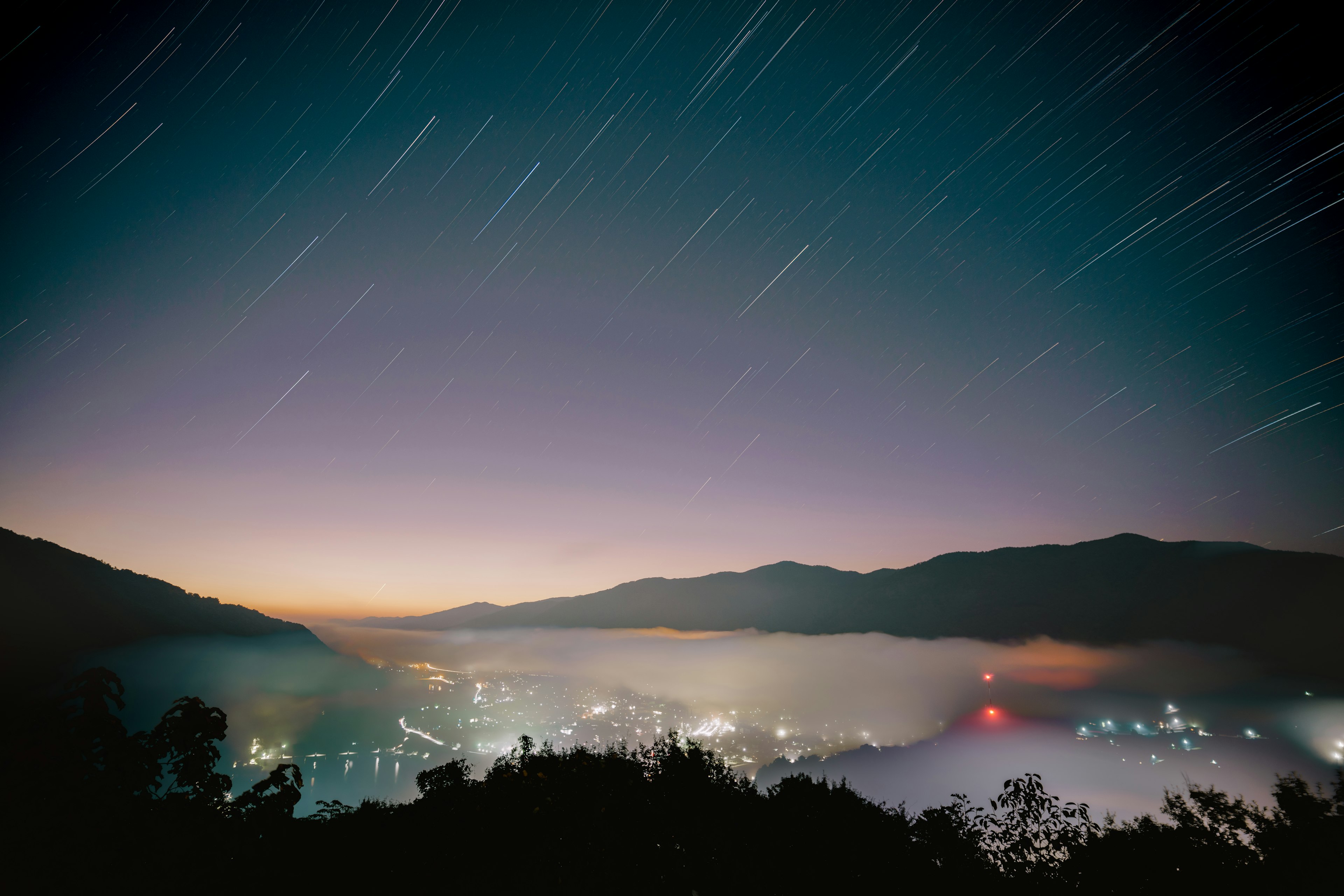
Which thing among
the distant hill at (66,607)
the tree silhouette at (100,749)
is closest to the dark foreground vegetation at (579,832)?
the tree silhouette at (100,749)

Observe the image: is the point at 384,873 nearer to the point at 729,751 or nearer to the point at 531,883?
the point at 531,883

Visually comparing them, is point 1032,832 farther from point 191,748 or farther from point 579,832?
point 191,748

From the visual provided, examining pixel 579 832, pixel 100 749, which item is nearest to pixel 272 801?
pixel 100 749

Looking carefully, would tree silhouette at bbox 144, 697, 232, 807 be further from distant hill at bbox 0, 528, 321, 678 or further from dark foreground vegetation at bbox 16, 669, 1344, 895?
distant hill at bbox 0, 528, 321, 678

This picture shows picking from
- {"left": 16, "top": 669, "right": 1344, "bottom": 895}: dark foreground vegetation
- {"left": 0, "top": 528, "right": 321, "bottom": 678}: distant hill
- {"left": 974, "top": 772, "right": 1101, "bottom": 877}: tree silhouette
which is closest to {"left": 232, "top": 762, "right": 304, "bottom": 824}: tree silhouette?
{"left": 16, "top": 669, "right": 1344, "bottom": 895}: dark foreground vegetation

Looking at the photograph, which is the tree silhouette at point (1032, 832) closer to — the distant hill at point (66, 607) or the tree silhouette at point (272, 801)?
the tree silhouette at point (272, 801)

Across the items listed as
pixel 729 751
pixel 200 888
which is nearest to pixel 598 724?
pixel 729 751
